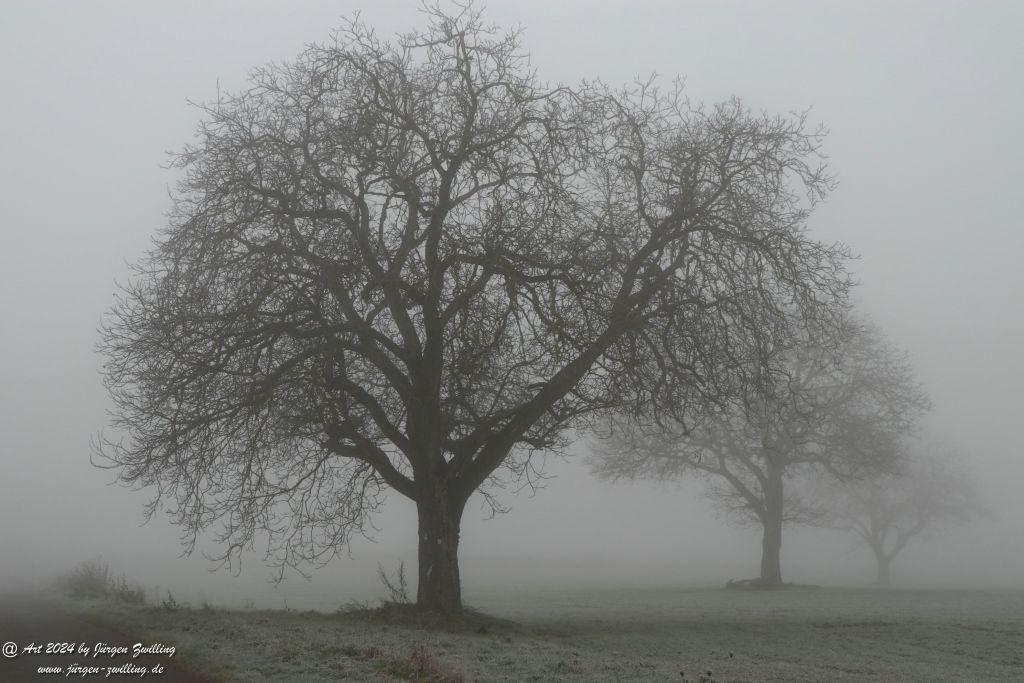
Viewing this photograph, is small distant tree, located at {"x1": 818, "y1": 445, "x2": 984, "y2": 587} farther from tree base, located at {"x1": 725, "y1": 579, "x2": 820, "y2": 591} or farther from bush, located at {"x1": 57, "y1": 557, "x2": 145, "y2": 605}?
bush, located at {"x1": 57, "y1": 557, "x2": 145, "y2": 605}

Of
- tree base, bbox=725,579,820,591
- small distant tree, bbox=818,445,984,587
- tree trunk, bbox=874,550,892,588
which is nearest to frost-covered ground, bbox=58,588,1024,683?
A: tree base, bbox=725,579,820,591

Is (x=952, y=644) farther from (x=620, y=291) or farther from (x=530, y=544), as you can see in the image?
(x=530, y=544)

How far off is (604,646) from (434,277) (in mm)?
6450

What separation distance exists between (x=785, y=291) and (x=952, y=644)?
6.54 meters

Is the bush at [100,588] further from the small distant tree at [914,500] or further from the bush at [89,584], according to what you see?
the small distant tree at [914,500]

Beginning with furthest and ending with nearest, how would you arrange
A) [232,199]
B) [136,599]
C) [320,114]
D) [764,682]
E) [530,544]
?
[530,544], [136,599], [320,114], [232,199], [764,682]

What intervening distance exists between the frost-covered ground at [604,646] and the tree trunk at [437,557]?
2.80 ft

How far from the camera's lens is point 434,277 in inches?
539

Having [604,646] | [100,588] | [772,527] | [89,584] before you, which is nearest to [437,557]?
[604,646]

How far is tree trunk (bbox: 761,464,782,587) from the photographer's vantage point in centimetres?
3247

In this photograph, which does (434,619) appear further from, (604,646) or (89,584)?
(89,584)

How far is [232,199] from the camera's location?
14.0 meters

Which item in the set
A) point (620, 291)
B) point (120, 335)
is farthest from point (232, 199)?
point (620, 291)

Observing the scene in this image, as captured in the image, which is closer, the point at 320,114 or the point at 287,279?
the point at 287,279
